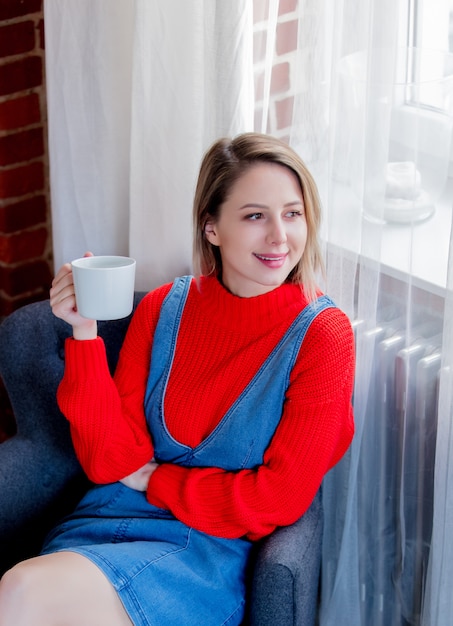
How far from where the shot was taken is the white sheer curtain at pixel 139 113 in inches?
67.6

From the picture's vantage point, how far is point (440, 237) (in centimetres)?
150

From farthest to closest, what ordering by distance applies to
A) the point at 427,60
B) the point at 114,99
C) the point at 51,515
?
the point at 114,99, the point at 51,515, the point at 427,60

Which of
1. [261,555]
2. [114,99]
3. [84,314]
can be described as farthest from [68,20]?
[261,555]

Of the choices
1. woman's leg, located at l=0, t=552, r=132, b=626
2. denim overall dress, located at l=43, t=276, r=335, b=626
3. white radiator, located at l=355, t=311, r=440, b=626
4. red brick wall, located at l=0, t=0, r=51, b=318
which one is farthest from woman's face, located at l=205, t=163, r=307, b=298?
red brick wall, located at l=0, t=0, r=51, b=318

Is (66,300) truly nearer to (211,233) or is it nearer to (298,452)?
(211,233)

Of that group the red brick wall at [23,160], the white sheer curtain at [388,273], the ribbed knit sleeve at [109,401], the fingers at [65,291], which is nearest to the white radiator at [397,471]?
the white sheer curtain at [388,273]

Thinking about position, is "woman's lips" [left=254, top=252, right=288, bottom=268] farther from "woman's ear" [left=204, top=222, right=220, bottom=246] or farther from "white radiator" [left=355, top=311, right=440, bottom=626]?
"white radiator" [left=355, top=311, right=440, bottom=626]

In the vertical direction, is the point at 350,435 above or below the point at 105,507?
above

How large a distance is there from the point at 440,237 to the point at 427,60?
0.29 meters

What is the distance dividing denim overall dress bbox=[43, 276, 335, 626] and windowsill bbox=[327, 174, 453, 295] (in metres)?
0.12

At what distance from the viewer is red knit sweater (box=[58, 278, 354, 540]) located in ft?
5.09

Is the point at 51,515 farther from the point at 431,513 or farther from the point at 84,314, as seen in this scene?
the point at 431,513

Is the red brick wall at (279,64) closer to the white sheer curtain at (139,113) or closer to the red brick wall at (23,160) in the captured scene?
the white sheer curtain at (139,113)

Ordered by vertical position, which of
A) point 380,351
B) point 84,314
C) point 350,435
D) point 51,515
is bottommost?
point 51,515
